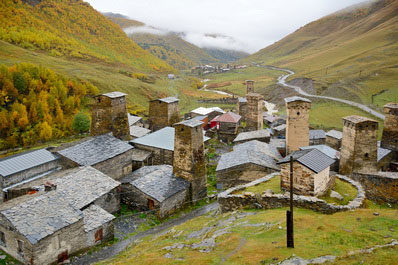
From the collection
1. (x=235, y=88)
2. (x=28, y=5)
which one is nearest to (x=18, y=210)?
(x=235, y=88)

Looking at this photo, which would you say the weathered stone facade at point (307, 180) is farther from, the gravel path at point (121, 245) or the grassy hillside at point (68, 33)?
the grassy hillside at point (68, 33)

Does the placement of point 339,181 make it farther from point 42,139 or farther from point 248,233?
point 42,139

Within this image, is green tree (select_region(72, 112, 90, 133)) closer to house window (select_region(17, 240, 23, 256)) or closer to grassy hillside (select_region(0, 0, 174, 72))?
house window (select_region(17, 240, 23, 256))

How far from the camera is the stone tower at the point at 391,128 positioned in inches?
1206

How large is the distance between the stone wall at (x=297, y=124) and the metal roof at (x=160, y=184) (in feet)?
40.3

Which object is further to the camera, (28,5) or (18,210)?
(28,5)

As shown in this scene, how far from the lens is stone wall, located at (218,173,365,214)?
16.3m

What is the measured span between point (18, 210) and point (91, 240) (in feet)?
15.2

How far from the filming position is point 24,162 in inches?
1045

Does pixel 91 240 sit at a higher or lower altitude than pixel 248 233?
lower

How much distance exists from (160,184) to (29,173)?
11.7m

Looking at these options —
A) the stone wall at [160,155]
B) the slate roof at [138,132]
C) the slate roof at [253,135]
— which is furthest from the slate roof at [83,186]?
the slate roof at [253,135]

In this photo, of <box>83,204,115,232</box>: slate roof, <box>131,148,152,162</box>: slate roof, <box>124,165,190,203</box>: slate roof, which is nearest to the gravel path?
<box>83,204,115,232</box>: slate roof

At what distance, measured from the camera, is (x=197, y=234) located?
17016 mm
